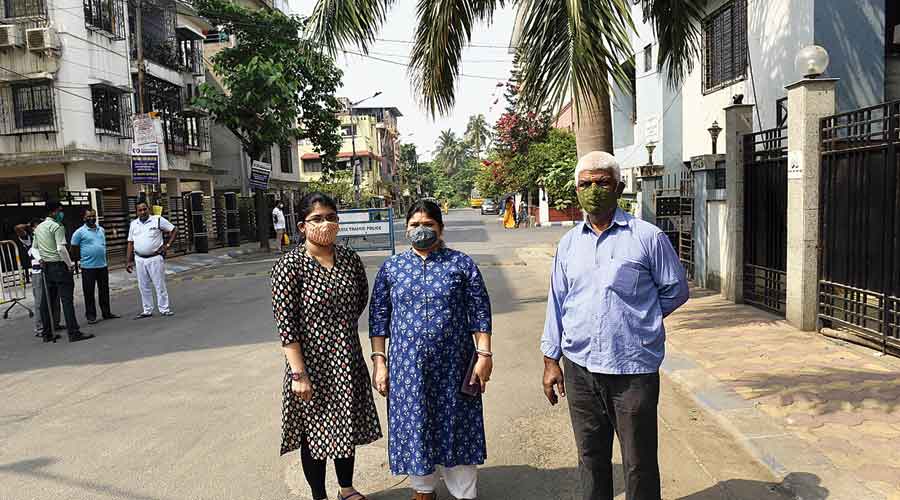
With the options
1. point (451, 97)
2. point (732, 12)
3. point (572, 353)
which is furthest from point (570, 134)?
point (572, 353)

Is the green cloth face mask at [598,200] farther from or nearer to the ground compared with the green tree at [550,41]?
nearer to the ground

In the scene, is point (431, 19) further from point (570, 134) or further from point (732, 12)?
point (570, 134)

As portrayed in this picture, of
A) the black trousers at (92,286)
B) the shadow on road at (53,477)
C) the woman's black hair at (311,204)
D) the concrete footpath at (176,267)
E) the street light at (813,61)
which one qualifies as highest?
the street light at (813,61)

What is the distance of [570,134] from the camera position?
33.0 m

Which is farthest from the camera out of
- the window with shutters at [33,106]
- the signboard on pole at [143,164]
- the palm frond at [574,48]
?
the window with shutters at [33,106]

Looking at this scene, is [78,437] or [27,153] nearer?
[78,437]

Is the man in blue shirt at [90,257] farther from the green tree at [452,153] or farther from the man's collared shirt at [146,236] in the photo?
the green tree at [452,153]

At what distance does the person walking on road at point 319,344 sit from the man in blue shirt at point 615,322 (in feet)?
3.78

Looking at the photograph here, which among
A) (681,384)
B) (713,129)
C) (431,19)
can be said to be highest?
(431,19)

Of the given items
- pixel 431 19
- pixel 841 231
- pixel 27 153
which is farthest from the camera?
pixel 27 153

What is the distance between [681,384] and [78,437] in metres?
4.81

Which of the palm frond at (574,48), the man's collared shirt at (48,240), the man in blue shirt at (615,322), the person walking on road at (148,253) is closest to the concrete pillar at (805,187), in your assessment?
the palm frond at (574,48)

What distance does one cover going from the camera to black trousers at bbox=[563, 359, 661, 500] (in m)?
2.93

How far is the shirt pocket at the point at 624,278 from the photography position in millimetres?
2912
